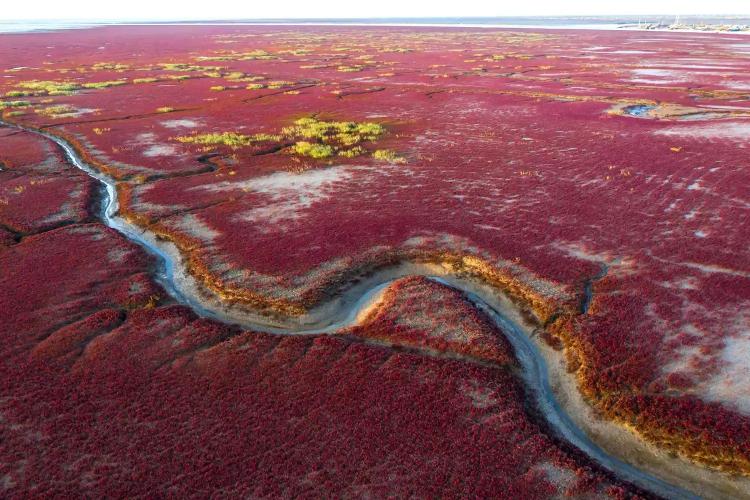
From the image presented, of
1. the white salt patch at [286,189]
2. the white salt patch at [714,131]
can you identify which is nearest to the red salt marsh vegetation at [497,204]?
the white salt patch at [286,189]

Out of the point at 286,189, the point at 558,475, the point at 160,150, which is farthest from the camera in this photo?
the point at 160,150

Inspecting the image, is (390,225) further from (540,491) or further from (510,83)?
(510,83)

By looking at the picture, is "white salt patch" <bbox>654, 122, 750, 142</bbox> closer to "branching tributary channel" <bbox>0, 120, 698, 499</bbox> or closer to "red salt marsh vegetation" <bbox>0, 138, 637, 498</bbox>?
"branching tributary channel" <bbox>0, 120, 698, 499</bbox>

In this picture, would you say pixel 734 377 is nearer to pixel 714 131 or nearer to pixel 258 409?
pixel 258 409

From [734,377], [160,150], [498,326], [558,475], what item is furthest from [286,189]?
[734,377]

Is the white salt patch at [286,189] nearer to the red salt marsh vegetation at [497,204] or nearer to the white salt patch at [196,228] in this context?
the red salt marsh vegetation at [497,204]

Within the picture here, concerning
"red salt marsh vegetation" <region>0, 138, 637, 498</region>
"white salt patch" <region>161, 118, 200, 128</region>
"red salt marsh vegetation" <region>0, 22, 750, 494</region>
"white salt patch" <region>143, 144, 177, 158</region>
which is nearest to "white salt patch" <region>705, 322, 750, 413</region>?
"red salt marsh vegetation" <region>0, 22, 750, 494</region>
